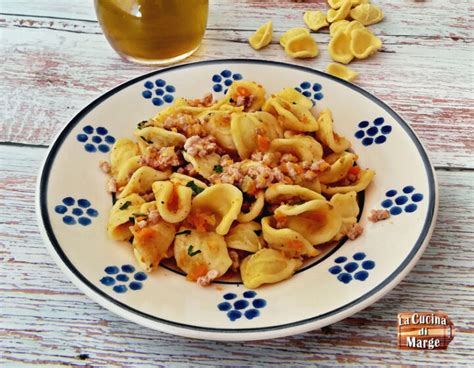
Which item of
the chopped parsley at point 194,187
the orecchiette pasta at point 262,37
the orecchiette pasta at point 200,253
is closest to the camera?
the orecchiette pasta at point 200,253

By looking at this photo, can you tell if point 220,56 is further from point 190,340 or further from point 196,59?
point 190,340

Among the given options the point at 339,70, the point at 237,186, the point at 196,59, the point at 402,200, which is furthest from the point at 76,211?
the point at 339,70

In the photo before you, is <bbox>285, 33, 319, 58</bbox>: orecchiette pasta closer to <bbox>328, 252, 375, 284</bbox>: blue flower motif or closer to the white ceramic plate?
the white ceramic plate

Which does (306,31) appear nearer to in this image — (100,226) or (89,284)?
(100,226)

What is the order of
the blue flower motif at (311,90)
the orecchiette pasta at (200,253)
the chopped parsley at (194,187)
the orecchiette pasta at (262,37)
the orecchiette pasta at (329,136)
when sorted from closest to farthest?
the orecchiette pasta at (200,253)
the chopped parsley at (194,187)
the orecchiette pasta at (329,136)
the blue flower motif at (311,90)
the orecchiette pasta at (262,37)

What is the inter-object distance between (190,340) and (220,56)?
1.03m

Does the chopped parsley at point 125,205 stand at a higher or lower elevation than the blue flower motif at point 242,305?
higher

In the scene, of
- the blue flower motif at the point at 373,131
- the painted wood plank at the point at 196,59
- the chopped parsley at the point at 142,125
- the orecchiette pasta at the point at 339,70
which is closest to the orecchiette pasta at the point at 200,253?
the chopped parsley at the point at 142,125

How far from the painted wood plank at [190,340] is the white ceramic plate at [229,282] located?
0.35 ft

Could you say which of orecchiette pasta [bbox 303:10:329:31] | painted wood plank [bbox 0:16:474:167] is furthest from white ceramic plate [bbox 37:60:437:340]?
orecchiette pasta [bbox 303:10:329:31]

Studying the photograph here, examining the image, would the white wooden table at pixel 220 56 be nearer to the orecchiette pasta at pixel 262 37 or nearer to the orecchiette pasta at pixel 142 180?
the orecchiette pasta at pixel 262 37

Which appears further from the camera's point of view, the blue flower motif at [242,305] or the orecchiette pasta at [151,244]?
the orecchiette pasta at [151,244]

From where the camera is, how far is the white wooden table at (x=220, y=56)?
3.87ft

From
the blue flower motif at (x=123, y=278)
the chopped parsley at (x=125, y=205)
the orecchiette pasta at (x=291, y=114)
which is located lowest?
the blue flower motif at (x=123, y=278)
